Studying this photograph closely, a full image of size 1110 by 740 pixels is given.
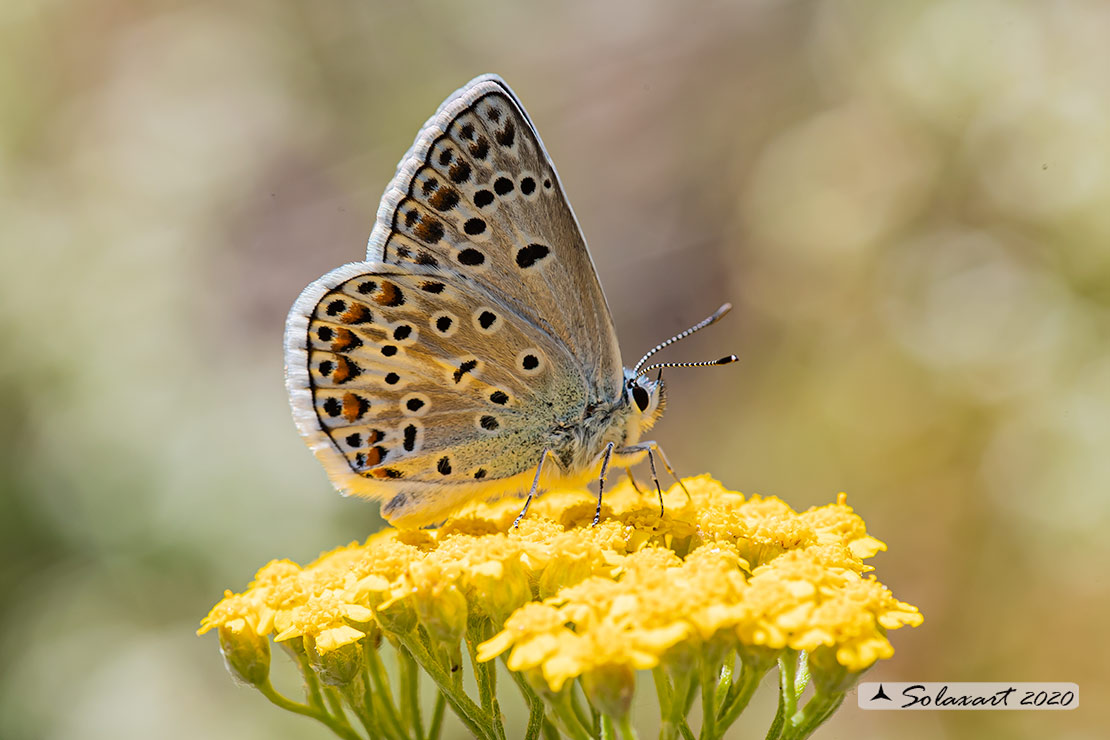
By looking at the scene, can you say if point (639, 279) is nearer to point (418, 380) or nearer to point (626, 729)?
point (418, 380)

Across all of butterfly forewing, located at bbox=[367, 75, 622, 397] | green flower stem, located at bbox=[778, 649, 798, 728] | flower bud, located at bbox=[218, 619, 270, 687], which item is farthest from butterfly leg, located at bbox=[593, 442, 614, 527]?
flower bud, located at bbox=[218, 619, 270, 687]

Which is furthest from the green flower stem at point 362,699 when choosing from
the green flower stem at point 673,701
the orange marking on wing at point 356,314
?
the orange marking on wing at point 356,314

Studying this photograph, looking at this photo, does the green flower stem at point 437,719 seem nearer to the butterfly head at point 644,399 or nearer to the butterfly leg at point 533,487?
the butterfly leg at point 533,487

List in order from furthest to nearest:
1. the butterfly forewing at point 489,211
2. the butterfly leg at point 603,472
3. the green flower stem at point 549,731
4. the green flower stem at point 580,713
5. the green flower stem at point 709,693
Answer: the butterfly forewing at point 489,211 → the butterfly leg at point 603,472 → the green flower stem at point 549,731 → the green flower stem at point 580,713 → the green flower stem at point 709,693

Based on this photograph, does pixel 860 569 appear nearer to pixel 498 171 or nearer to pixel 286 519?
pixel 498 171

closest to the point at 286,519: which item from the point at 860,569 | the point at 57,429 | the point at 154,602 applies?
the point at 154,602

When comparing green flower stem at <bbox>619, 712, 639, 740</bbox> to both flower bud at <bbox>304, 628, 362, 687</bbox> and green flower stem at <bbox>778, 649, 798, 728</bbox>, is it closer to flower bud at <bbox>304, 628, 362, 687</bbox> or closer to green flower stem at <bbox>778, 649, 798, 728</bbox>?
green flower stem at <bbox>778, 649, 798, 728</bbox>
